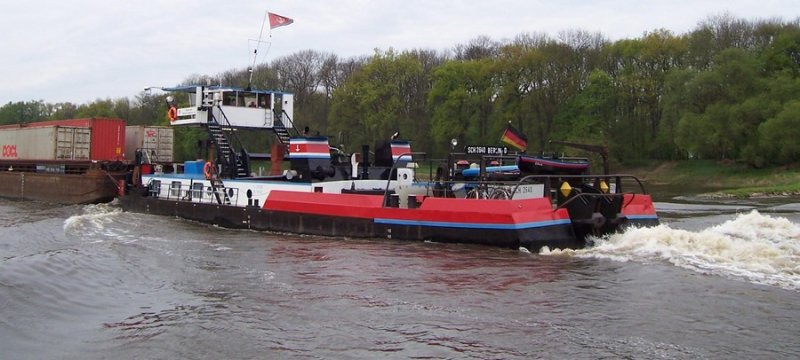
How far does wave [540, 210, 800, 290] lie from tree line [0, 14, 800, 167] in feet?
116

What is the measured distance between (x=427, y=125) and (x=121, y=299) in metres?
59.6

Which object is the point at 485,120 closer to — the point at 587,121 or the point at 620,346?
the point at 587,121

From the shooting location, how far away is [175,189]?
25.3 m

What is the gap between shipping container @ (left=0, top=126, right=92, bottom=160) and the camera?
31766 mm

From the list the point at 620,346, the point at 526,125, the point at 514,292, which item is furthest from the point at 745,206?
the point at 526,125

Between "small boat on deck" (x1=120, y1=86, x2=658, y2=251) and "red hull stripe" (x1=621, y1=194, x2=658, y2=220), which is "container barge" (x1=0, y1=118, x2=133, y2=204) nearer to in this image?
"small boat on deck" (x1=120, y1=86, x2=658, y2=251)

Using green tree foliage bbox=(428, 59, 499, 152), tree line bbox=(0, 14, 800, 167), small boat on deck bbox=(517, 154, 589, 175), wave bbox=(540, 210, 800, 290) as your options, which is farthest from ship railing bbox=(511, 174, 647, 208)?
green tree foliage bbox=(428, 59, 499, 152)

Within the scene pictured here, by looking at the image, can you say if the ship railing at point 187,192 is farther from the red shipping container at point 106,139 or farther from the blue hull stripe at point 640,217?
the blue hull stripe at point 640,217

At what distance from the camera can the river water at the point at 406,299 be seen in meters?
8.41

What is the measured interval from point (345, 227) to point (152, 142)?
1851 centimetres

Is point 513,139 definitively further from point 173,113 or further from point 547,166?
point 173,113

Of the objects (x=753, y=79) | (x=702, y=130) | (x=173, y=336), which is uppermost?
(x=753, y=79)

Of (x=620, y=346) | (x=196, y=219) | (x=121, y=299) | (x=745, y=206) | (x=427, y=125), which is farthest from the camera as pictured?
(x=427, y=125)

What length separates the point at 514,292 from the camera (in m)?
11.3
